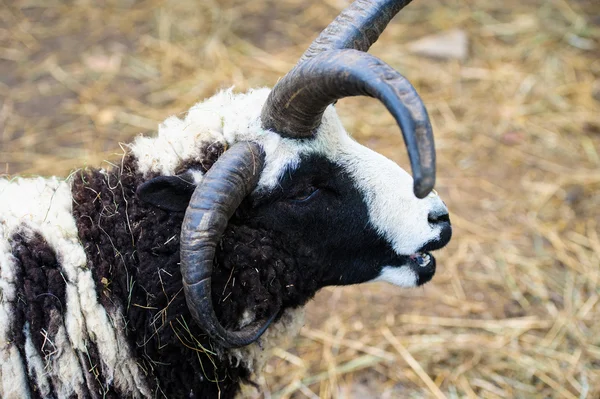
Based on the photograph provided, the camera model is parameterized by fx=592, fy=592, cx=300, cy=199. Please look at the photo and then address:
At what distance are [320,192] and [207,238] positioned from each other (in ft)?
2.25

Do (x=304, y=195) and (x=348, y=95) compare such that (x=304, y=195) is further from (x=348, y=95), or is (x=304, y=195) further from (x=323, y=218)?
(x=348, y=95)

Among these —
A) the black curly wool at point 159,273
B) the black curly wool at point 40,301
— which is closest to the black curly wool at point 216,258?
the black curly wool at point 159,273

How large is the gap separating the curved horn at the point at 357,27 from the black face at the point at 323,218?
56 cm

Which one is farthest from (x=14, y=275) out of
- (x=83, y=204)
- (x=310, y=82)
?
(x=310, y=82)

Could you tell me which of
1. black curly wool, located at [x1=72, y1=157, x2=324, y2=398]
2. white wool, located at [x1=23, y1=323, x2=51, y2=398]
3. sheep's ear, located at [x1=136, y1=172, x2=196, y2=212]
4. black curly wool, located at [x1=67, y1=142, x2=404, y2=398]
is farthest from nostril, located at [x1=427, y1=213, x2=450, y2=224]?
white wool, located at [x1=23, y1=323, x2=51, y2=398]

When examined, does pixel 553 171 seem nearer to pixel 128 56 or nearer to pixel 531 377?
pixel 531 377

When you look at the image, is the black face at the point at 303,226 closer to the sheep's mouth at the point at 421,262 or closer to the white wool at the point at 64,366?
the sheep's mouth at the point at 421,262

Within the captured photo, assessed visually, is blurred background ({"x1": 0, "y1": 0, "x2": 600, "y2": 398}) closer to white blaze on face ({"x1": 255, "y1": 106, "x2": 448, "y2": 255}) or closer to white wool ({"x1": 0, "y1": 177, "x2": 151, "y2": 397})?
white wool ({"x1": 0, "y1": 177, "x2": 151, "y2": 397})

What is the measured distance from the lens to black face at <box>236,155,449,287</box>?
276cm

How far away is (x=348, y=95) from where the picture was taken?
239 cm

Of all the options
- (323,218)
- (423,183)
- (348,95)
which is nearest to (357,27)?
(348,95)

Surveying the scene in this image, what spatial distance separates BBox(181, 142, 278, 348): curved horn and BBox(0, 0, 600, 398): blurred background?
80 cm

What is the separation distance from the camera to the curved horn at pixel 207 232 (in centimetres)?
237

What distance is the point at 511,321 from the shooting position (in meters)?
4.78
